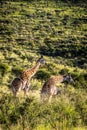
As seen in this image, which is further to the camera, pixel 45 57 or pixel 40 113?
pixel 45 57

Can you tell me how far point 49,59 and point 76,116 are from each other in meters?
36.7

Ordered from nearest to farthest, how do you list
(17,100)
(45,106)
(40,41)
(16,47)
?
(45,106) < (17,100) < (16,47) < (40,41)

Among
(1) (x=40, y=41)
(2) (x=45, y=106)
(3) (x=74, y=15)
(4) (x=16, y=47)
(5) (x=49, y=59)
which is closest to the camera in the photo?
(2) (x=45, y=106)

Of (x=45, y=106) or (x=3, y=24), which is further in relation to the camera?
(x=3, y=24)

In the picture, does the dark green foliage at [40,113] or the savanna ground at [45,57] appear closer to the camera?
the dark green foliage at [40,113]

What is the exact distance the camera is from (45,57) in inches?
1885

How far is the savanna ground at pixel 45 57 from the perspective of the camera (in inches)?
382

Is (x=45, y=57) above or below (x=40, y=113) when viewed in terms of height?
below

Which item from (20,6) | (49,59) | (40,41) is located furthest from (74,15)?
(49,59)

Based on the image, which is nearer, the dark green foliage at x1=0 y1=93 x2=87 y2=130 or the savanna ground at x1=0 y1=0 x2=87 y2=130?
the dark green foliage at x1=0 y1=93 x2=87 y2=130

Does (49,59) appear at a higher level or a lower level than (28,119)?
lower

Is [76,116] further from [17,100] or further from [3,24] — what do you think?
[3,24]

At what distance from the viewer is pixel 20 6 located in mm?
72312

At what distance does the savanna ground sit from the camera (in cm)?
970
